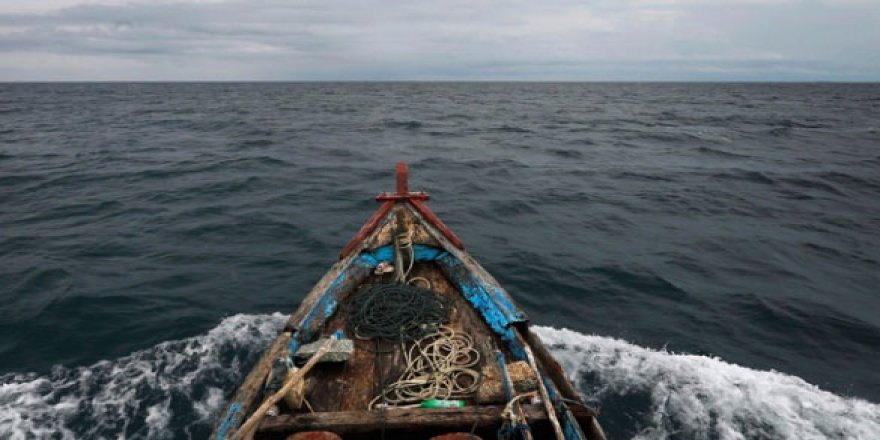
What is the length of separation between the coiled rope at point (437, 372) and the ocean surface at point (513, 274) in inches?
117

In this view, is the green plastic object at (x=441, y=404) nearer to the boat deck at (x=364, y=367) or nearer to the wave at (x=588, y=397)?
the boat deck at (x=364, y=367)

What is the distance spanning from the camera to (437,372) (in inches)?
189

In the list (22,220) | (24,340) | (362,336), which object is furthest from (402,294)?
(22,220)

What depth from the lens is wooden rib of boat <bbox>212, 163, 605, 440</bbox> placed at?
381 cm

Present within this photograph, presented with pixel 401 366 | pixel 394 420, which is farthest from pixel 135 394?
pixel 394 420

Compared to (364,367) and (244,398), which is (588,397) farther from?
(244,398)

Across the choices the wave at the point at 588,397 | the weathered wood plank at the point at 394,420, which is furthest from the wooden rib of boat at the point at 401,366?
the wave at the point at 588,397

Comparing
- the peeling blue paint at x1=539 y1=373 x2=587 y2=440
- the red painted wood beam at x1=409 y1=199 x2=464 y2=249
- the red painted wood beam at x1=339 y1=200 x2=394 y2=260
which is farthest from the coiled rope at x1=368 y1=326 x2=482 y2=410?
the red painted wood beam at x1=339 y1=200 x2=394 y2=260

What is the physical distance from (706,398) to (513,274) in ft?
16.7

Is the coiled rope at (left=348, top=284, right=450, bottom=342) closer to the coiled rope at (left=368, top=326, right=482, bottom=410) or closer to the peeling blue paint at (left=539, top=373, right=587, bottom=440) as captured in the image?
the coiled rope at (left=368, top=326, right=482, bottom=410)

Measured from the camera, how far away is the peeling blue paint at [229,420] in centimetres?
382

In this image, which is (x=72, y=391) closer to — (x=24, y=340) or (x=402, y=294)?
(x=24, y=340)

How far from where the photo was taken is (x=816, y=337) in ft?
29.1

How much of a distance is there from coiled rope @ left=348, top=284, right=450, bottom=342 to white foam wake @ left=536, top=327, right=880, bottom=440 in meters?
3.04
